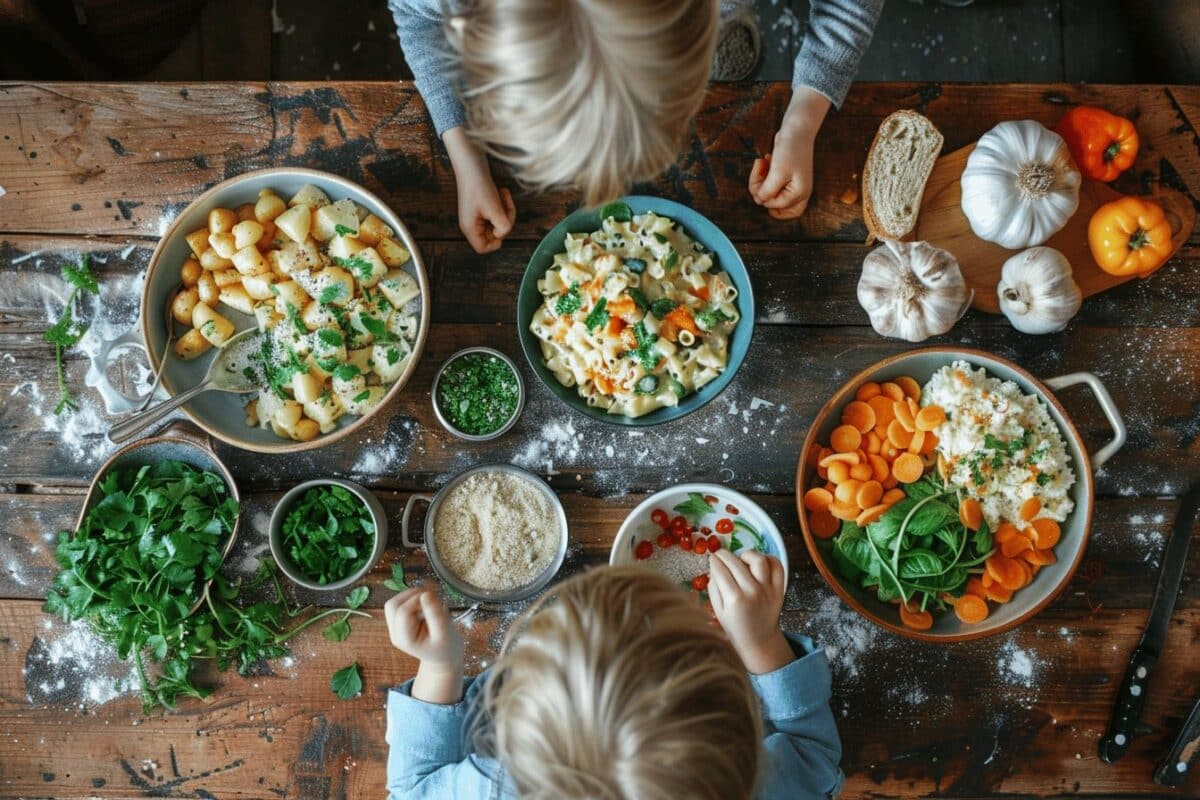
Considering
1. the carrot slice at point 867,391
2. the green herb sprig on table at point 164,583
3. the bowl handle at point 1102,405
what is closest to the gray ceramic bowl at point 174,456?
the green herb sprig on table at point 164,583

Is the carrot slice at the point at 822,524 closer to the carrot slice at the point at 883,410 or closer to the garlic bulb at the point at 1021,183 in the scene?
the carrot slice at the point at 883,410

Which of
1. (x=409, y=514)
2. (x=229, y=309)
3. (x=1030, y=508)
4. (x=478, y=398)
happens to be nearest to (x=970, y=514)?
(x=1030, y=508)

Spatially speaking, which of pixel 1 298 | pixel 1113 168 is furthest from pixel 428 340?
pixel 1113 168

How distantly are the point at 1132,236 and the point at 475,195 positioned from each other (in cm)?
117

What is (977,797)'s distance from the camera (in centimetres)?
→ 159

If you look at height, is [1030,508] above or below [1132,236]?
below

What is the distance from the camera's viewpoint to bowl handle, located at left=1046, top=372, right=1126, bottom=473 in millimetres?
1430

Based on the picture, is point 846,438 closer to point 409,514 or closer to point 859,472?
point 859,472

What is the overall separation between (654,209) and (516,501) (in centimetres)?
58

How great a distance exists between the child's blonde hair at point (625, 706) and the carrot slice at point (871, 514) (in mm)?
450

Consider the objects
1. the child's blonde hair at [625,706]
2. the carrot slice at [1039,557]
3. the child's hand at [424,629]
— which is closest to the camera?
the child's blonde hair at [625,706]

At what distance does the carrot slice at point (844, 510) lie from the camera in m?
1.48

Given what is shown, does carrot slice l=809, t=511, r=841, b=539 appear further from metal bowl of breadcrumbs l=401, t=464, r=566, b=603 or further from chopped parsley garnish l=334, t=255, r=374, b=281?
chopped parsley garnish l=334, t=255, r=374, b=281

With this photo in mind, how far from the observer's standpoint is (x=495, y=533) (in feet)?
4.89
